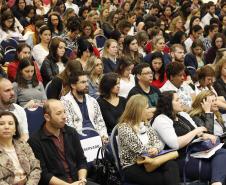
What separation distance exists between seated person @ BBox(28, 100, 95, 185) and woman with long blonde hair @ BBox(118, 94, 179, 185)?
1.52 ft

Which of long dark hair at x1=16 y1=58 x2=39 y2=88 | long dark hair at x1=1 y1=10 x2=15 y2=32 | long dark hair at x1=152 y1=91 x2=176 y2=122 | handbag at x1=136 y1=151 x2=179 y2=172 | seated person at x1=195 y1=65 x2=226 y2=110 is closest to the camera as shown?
handbag at x1=136 y1=151 x2=179 y2=172

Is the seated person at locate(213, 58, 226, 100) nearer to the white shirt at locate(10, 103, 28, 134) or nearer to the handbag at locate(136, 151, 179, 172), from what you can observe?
the handbag at locate(136, 151, 179, 172)

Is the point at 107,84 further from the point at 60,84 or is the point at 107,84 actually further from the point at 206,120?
the point at 206,120

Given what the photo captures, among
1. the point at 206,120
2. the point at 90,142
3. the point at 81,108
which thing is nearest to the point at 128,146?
the point at 90,142

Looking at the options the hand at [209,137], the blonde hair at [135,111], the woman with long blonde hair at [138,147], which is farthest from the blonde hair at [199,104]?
the blonde hair at [135,111]

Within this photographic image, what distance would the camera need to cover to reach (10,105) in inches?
241

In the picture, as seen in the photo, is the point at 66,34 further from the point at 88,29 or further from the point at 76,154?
the point at 76,154

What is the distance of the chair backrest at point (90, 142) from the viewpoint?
6.18m

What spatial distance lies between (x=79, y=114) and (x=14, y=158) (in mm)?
1475

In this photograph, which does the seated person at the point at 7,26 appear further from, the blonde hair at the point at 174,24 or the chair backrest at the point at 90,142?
the chair backrest at the point at 90,142

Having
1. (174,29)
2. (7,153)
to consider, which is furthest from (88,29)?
(7,153)

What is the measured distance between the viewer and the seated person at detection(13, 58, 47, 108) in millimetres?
7207

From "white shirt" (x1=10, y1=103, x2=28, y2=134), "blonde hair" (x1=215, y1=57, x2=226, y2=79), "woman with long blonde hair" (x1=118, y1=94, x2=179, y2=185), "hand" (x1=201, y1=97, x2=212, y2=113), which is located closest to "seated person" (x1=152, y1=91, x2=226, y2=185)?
"woman with long blonde hair" (x1=118, y1=94, x2=179, y2=185)

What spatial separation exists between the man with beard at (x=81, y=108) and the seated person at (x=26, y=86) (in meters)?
0.67
